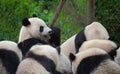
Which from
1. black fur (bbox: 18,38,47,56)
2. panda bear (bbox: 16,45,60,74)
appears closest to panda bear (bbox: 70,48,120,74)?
panda bear (bbox: 16,45,60,74)

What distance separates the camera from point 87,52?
18.9 feet

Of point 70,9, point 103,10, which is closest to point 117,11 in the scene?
point 103,10

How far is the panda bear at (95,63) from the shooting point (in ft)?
18.1

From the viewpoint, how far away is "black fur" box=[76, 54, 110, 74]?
18.2 feet

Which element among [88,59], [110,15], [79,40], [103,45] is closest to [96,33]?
[79,40]

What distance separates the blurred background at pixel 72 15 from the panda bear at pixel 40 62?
2.71 m

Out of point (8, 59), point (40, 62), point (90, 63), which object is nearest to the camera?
point (40, 62)

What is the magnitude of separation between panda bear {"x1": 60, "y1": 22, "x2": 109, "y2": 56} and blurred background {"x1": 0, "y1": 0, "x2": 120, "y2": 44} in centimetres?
104

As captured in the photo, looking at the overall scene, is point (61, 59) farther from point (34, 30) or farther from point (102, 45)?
point (34, 30)

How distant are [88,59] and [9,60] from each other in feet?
3.80

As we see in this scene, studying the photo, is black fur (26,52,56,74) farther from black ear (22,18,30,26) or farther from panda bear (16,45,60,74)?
black ear (22,18,30,26)

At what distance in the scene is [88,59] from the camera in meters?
5.63

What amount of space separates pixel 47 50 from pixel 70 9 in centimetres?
361

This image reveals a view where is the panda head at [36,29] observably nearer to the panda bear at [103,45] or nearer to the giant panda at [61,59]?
the giant panda at [61,59]
